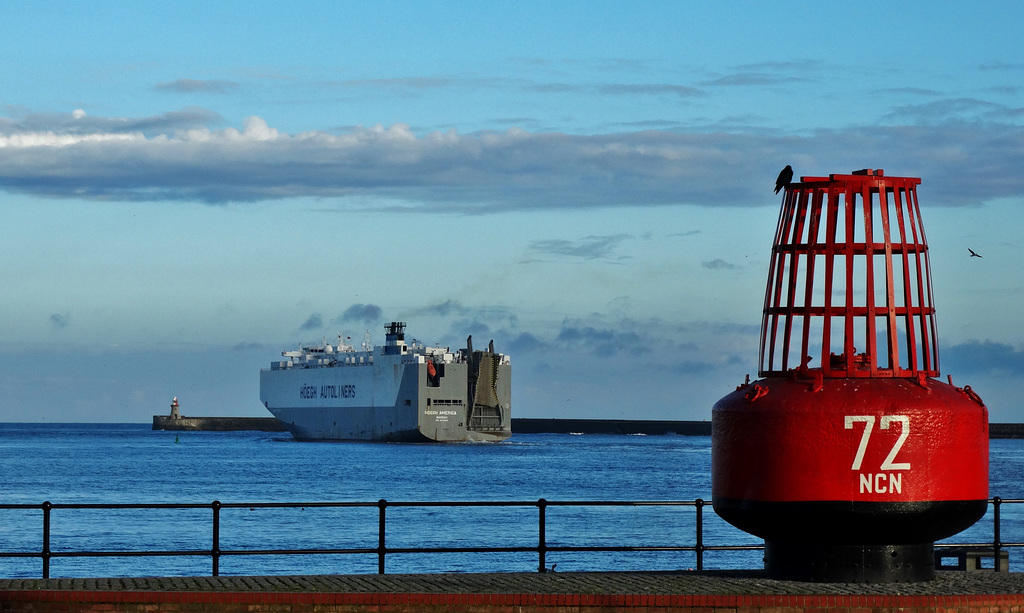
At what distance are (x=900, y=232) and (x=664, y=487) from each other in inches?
2098

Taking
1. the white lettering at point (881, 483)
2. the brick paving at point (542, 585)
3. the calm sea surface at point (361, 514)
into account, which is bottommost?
the calm sea surface at point (361, 514)

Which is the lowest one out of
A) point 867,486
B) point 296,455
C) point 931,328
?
point 296,455

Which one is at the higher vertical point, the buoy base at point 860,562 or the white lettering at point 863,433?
the white lettering at point 863,433

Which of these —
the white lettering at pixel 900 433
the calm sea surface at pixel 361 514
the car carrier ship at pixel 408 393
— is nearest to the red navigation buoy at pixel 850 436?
the white lettering at pixel 900 433

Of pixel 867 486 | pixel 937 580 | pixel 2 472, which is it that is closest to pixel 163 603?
pixel 867 486

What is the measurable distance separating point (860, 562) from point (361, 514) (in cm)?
3481

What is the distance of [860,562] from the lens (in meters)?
11.1

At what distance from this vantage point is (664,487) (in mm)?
63875

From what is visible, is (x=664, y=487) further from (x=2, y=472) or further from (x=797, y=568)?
(x=797, y=568)

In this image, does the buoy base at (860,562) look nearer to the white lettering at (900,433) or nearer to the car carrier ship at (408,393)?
the white lettering at (900,433)

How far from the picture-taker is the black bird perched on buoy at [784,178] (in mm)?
11555

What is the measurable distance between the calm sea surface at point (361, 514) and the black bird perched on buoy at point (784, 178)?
52.5ft

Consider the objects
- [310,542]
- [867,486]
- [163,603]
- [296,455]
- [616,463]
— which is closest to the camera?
[163,603]

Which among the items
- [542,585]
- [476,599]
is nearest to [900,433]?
[542,585]
